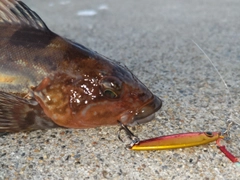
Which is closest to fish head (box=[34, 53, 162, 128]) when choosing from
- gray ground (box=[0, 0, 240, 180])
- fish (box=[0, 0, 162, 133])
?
fish (box=[0, 0, 162, 133])

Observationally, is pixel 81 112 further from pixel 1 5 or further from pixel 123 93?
pixel 1 5

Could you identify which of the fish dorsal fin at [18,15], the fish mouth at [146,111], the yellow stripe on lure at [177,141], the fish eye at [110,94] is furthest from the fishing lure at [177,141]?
the fish dorsal fin at [18,15]

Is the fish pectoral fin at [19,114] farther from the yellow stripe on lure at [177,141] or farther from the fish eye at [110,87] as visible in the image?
the yellow stripe on lure at [177,141]

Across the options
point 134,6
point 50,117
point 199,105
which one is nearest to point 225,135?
point 199,105

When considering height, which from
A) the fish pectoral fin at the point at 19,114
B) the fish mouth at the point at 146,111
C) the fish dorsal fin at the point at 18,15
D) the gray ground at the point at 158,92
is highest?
the fish dorsal fin at the point at 18,15

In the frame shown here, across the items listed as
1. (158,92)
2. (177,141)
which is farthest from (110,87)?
(158,92)

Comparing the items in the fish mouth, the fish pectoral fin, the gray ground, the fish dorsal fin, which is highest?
the fish dorsal fin

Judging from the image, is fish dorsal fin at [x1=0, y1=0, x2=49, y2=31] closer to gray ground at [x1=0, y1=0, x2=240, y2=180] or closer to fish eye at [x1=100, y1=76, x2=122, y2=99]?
fish eye at [x1=100, y1=76, x2=122, y2=99]

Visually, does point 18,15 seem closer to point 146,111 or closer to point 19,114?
point 19,114
